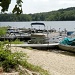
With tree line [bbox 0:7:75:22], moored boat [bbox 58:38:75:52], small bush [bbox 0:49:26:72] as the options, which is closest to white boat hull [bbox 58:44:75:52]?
moored boat [bbox 58:38:75:52]

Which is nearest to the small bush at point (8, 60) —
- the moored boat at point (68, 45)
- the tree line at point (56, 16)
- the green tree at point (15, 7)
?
the green tree at point (15, 7)

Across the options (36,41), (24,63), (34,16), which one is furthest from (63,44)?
(34,16)

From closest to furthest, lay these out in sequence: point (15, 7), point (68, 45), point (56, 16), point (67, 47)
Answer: point (15, 7)
point (67, 47)
point (68, 45)
point (56, 16)

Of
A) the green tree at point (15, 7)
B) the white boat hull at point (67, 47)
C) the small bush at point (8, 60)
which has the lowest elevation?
the white boat hull at point (67, 47)

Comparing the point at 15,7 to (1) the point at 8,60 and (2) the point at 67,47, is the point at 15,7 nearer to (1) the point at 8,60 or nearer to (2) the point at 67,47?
(1) the point at 8,60

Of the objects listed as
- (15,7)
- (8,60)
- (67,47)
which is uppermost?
(15,7)

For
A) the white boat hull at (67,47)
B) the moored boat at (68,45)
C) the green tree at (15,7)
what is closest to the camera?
the green tree at (15,7)

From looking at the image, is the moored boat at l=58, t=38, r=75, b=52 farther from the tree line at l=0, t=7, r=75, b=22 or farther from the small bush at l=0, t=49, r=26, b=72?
the tree line at l=0, t=7, r=75, b=22

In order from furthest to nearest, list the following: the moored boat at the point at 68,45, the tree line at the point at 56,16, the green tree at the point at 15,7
→ the tree line at the point at 56,16
the moored boat at the point at 68,45
the green tree at the point at 15,7

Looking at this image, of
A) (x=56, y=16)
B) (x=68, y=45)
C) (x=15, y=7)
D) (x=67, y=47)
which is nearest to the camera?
(x=15, y=7)

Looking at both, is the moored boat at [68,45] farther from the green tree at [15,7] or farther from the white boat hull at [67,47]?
the green tree at [15,7]

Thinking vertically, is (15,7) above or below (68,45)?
above

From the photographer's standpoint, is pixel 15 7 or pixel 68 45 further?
pixel 68 45

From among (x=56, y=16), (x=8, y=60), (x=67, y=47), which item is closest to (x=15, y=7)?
(x=8, y=60)
